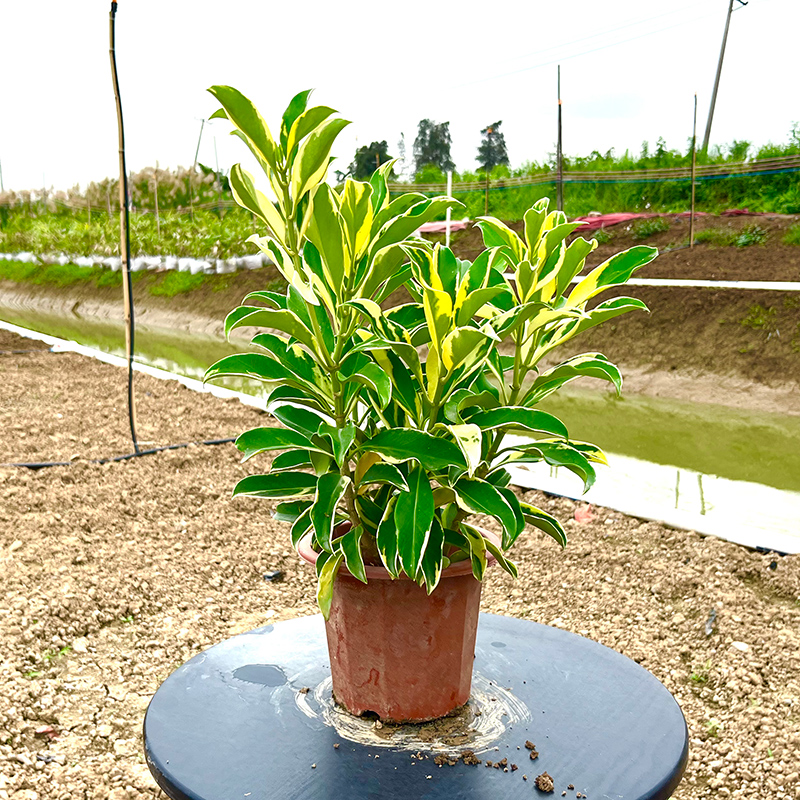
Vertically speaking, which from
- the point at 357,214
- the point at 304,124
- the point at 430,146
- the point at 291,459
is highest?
the point at 430,146

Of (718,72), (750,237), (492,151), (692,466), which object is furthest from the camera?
(492,151)

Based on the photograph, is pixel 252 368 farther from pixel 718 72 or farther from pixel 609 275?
pixel 718 72

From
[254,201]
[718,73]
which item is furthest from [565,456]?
[718,73]

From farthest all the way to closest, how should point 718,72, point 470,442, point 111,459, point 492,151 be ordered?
point 492,151
point 718,72
point 111,459
point 470,442

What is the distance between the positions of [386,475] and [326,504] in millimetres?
83

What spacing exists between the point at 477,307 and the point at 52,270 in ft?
54.8

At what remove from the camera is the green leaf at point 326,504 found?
1012mm

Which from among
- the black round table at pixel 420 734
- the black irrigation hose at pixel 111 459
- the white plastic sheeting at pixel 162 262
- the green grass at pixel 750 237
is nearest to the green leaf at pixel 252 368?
the black round table at pixel 420 734

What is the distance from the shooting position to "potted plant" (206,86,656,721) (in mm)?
1001

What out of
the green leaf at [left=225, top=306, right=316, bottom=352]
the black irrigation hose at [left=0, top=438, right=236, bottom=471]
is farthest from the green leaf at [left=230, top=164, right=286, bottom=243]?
the black irrigation hose at [left=0, top=438, right=236, bottom=471]

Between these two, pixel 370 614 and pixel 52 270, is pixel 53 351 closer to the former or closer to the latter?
pixel 370 614

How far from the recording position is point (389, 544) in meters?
1.00

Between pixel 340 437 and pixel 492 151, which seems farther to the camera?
pixel 492 151

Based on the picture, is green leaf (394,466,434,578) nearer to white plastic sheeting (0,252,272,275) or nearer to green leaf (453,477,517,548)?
green leaf (453,477,517,548)
